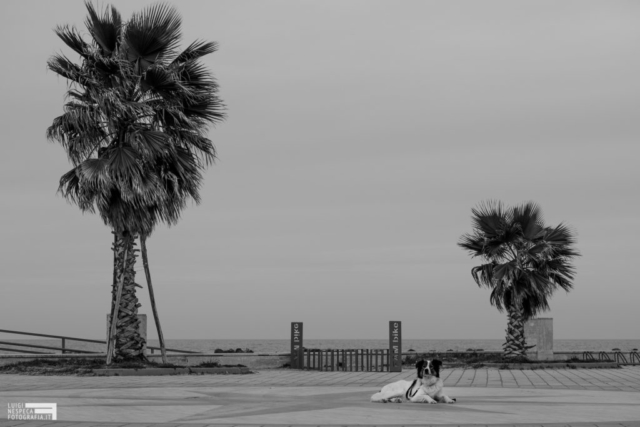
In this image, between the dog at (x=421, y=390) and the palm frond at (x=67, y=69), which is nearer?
the dog at (x=421, y=390)

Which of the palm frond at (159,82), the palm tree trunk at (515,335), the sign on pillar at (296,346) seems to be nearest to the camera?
the palm frond at (159,82)

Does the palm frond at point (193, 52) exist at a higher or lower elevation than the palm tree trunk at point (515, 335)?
higher

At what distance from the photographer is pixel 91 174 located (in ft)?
73.8

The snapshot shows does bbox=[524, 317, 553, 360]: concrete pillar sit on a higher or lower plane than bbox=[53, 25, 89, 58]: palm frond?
lower

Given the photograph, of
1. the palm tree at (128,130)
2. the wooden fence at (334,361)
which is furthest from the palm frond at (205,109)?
the wooden fence at (334,361)

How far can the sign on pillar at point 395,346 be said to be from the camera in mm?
26766

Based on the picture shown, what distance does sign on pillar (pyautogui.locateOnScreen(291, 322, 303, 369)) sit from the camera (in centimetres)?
2766

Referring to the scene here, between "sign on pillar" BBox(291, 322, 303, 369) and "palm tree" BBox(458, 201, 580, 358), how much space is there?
7.10 meters

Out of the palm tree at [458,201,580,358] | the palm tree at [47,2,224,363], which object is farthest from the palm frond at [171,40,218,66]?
the palm tree at [458,201,580,358]

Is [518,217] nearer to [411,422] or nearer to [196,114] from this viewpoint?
[196,114]

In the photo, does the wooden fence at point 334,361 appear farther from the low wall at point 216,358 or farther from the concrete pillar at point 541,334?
the concrete pillar at point 541,334

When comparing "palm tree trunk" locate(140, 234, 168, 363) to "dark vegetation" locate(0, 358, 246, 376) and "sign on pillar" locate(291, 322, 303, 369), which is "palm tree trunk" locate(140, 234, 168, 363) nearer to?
"dark vegetation" locate(0, 358, 246, 376)

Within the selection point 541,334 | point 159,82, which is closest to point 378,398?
point 159,82

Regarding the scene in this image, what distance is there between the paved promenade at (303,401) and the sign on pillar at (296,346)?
5.92 metres
